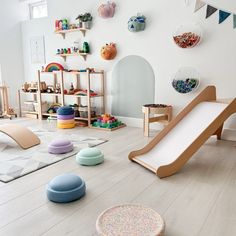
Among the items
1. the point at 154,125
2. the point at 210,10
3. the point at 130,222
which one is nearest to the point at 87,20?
the point at 210,10

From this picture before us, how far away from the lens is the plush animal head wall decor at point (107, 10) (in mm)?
4293

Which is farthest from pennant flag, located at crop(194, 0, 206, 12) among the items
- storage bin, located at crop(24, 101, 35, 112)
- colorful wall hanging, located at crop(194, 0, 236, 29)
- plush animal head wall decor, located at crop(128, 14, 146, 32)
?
storage bin, located at crop(24, 101, 35, 112)

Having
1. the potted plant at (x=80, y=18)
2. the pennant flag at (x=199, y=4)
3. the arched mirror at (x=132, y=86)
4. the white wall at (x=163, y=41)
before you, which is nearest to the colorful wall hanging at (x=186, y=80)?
the white wall at (x=163, y=41)

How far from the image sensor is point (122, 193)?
6.62 ft

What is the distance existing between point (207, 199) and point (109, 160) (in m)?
1.18

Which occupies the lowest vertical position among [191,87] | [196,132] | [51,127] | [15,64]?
[51,127]

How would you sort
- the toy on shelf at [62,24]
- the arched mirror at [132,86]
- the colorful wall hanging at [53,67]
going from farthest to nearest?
1. the colorful wall hanging at [53,67]
2. the toy on shelf at [62,24]
3. the arched mirror at [132,86]

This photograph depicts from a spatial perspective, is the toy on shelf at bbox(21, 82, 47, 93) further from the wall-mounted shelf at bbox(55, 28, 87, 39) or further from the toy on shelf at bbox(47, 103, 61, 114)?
the wall-mounted shelf at bbox(55, 28, 87, 39)

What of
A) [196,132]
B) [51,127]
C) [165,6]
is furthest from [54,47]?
[196,132]

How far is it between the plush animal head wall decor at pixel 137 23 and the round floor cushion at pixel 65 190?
2.94m

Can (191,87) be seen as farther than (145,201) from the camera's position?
Yes

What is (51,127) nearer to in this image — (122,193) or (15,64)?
(15,64)

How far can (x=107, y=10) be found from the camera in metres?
4.30

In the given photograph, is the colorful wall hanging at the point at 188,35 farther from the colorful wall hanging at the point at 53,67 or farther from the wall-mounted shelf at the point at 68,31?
the colorful wall hanging at the point at 53,67
